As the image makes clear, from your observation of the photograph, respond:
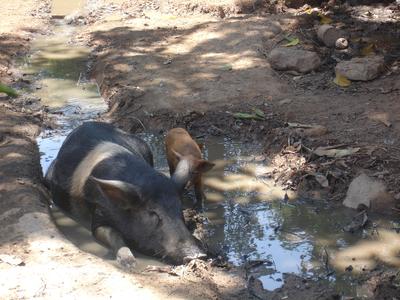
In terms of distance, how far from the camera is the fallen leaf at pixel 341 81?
30.4 feet

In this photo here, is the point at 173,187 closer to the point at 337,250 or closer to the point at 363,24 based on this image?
the point at 337,250

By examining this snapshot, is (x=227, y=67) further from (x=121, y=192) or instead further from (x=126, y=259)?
(x=126, y=259)

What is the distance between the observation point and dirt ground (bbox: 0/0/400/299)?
17.3 feet

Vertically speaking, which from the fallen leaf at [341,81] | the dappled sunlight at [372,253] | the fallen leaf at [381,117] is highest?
the dappled sunlight at [372,253]

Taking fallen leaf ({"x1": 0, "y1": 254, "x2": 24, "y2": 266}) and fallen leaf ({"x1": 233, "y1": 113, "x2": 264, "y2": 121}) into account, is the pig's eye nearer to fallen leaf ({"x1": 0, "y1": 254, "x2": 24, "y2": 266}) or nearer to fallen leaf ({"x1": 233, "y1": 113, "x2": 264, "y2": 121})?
fallen leaf ({"x1": 0, "y1": 254, "x2": 24, "y2": 266})

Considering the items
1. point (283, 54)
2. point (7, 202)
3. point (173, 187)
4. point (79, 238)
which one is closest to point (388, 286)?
point (173, 187)

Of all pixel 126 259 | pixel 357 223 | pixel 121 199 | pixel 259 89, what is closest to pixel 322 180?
pixel 357 223

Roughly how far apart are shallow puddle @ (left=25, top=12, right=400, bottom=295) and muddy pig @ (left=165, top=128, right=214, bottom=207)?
298mm

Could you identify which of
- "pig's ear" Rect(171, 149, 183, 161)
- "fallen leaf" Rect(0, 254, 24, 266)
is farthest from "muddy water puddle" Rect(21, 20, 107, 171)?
"fallen leaf" Rect(0, 254, 24, 266)

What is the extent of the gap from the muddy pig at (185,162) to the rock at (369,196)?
53.4 inches

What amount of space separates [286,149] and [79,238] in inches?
100

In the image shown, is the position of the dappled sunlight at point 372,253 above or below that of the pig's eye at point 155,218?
below

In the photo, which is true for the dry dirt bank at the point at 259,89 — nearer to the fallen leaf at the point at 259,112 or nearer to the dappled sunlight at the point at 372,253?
the fallen leaf at the point at 259,112

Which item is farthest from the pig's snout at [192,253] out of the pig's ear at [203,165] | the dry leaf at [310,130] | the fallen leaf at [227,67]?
the fallen leaf at [227,67]
